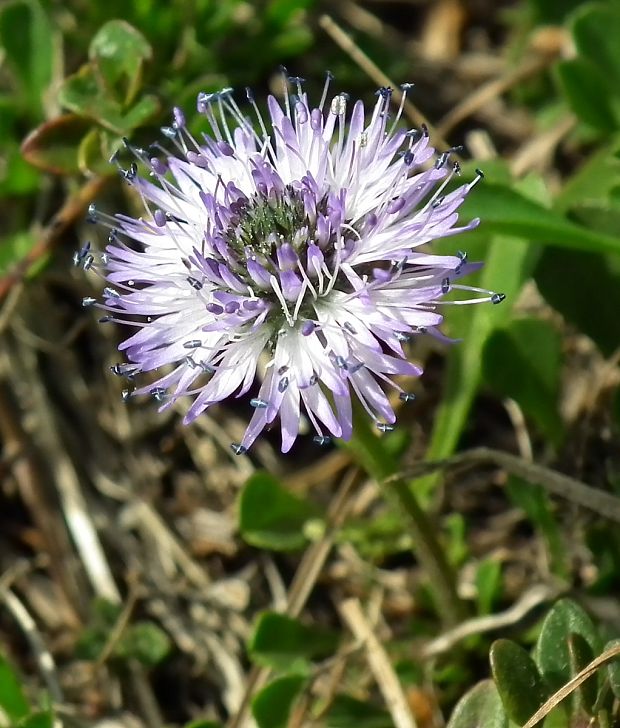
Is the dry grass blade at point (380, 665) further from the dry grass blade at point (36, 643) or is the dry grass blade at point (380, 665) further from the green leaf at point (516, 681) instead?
the dry grass blade at point (36, 643)

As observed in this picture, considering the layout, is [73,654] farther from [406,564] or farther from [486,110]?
[486,110]

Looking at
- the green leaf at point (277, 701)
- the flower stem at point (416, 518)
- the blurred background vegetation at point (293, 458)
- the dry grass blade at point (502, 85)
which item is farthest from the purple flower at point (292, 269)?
the dry grass blade at point (502, 85)

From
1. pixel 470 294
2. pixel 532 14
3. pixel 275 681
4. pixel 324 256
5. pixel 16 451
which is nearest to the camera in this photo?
pixel 324 256

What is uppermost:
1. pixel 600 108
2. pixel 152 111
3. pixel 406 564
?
pixel 152 111

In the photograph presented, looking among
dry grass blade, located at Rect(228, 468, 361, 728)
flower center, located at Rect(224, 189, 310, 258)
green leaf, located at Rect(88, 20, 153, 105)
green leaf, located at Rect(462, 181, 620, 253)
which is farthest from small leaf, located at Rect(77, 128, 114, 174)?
dry grass blade, located at Rect(228, 468, 361, 728)

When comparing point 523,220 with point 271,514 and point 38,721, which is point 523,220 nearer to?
point 271,514

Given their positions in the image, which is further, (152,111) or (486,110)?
(486,110)

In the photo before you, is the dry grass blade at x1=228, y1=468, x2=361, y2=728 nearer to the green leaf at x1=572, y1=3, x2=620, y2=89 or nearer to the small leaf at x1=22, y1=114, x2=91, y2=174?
the small leaf at x1=22, y1=114, x2=91, y2=174

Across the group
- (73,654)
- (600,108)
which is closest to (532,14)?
(600,108)
